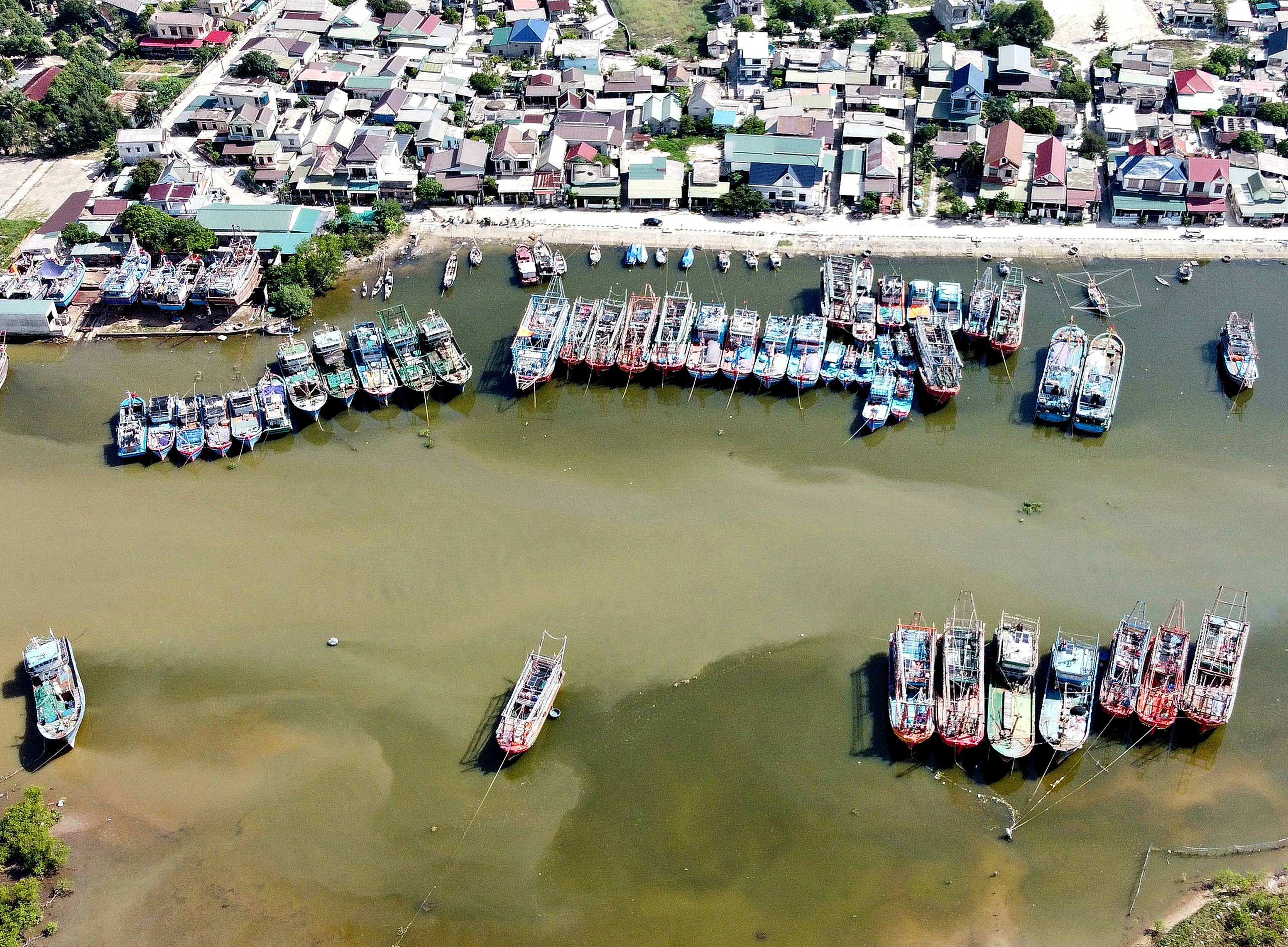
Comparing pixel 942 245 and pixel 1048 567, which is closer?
pixel 1048 567

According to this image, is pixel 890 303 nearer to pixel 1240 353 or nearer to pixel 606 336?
pixel 606 336

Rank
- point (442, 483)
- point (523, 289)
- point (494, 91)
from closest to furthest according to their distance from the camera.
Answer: point (442, 483) → point (523, 289) → point (494, 91)

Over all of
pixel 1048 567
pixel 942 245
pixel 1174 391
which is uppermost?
pixel 942 245

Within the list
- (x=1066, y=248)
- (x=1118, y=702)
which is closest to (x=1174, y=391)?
(x=1066, y=248)

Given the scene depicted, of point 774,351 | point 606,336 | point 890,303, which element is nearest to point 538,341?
point 606,336

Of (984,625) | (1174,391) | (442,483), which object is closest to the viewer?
(984,625)

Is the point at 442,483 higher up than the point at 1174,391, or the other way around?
the point at 1174,391

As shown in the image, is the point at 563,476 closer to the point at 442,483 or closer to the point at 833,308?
the point at 442,483
